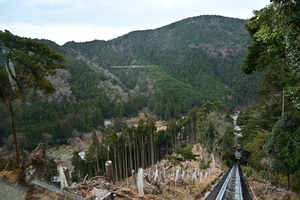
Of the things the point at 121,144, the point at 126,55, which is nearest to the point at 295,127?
the point at 121,144

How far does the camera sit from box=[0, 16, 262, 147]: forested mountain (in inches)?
1591

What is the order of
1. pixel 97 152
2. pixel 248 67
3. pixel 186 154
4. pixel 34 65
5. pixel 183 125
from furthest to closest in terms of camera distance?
pixel 183 125 < pixel 97 152 < pixel 186 154 < pixel 248 67 < pixel 34 65

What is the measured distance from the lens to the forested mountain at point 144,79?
40.4 meters

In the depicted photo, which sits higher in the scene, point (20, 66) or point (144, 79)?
point (144, 79)

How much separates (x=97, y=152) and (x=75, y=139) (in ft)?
65.4

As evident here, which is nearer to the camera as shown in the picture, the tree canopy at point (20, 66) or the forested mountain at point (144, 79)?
the tree canopy at point (20, 66)

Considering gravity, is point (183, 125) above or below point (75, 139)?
above

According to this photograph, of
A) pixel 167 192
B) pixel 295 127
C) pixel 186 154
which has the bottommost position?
pixel 186 154

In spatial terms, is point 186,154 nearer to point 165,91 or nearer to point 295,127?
point 295,127

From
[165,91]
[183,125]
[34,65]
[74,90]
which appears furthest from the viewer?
[165,91]

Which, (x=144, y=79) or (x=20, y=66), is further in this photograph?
(x=144, y=79)

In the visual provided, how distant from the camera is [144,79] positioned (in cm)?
8181

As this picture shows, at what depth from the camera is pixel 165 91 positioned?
65688 mm

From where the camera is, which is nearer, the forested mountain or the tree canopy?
the tree canopy
